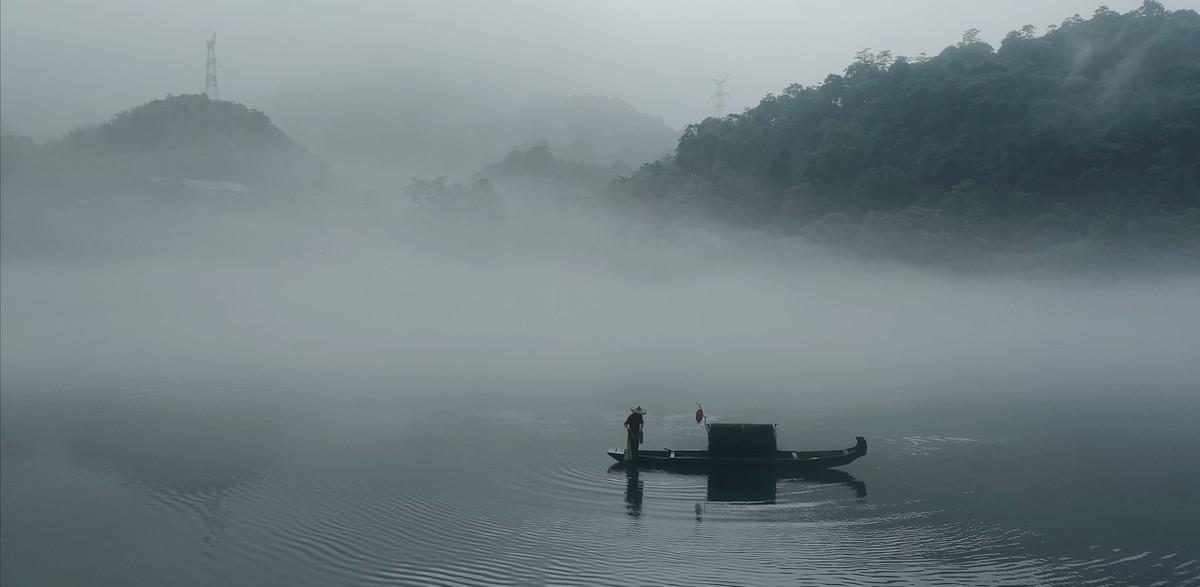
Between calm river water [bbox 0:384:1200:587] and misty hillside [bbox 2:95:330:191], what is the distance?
175 feet

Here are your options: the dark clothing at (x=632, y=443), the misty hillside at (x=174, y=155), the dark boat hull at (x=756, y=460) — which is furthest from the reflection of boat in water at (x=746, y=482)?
the misty hillside at (x=174, y=155)

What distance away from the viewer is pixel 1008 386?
26.8 meters

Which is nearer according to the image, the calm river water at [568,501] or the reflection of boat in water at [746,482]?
the calm river water at [568,501]

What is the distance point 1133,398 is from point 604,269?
45.4 meters

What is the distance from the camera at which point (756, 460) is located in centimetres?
1547

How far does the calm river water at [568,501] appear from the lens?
36.8ft

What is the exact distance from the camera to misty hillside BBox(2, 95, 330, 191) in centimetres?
6806

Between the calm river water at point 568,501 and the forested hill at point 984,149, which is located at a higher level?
the forested hill at point 984,149

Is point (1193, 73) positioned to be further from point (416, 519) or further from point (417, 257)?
point (416, 519)

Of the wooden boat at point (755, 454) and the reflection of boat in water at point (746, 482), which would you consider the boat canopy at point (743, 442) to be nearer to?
the wooden boat at point (755, 454)

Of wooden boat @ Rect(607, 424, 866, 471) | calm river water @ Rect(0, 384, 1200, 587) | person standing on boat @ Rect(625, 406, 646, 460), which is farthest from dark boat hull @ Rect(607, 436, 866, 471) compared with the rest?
calm river water @ Rect(0, 384, 1200, 587)

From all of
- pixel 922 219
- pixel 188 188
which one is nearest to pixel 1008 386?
pixel 922 219

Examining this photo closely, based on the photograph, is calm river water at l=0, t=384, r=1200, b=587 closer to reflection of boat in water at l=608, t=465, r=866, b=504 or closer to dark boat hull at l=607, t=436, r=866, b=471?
reflection of boat in water at l=608, t=465, r=866, b=504

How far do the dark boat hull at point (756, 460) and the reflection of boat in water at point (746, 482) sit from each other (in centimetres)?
9
